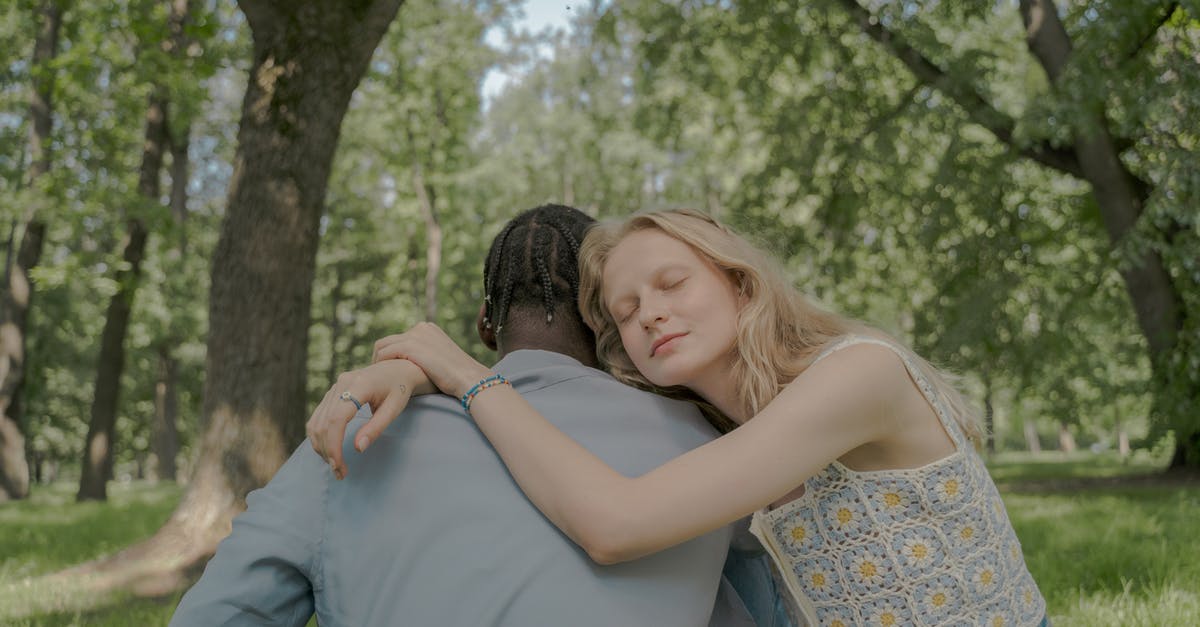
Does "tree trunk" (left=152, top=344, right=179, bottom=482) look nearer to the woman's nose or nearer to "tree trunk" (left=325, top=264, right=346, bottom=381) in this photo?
"tree trunk" (left=325, top=264, right=346, bottom=381)

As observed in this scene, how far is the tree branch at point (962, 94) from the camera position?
10.6 metres

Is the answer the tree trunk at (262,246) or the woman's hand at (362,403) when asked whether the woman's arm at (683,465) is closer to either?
the woman's hand at (362,403)

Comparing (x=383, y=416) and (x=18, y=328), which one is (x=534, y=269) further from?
(x=18, y=328)

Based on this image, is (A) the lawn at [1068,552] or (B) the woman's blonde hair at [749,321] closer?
(B) the woman's blonde hair at [749,321]

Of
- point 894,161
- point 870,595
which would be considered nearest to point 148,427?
point 894,161

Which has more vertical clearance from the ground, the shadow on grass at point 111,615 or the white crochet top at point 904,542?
the white crochet top at point 904,542

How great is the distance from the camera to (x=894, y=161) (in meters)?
12.8

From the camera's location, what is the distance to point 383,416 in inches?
72.4

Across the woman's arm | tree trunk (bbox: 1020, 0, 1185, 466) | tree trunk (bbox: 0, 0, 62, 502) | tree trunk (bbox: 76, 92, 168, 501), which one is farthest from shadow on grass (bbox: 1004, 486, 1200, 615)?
tree trunk (bbox: 0, 0, 62, 502)

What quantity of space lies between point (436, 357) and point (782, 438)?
2.53ft

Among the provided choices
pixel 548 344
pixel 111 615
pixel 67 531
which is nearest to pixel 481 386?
pixel 548 344

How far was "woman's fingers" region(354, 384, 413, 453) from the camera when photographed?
1.77 metres

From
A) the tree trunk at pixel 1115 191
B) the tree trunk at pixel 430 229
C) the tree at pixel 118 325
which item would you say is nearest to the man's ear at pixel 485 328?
the tree trunk at pixel 1115 191

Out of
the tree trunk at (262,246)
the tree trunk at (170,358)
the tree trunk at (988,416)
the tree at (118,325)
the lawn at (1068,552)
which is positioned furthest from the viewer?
the tree trunk at (170,358)
